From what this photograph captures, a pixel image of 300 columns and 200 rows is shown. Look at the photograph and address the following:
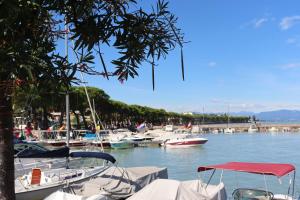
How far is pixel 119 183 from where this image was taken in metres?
15.1

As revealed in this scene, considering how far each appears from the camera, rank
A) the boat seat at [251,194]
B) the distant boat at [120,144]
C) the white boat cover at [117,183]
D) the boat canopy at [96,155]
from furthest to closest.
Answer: the distant boat at [120,144] → the boat canopy at [96,155] → the white boat cover at [117,183] → the boat seat at [251,194]

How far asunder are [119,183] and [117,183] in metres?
0.09

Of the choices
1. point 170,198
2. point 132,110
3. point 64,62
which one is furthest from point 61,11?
point 132,110

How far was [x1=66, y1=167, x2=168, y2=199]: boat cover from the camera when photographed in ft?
46.4

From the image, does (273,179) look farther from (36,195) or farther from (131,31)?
(131,31)

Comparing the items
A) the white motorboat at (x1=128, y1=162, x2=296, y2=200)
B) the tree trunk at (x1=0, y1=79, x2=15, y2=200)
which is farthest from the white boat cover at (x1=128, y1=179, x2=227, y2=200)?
the tree trunk at (x1=0, y1=79, x2=15, y2=200)

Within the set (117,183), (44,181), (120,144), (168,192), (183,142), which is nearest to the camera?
(168,192)

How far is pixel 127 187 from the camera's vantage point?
15.1m

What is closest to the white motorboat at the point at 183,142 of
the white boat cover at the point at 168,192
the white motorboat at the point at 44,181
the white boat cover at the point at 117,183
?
the white motorboat at the point at 44,181

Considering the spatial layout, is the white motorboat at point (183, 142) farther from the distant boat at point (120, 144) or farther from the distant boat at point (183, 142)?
the distant boat at point (120, 144)

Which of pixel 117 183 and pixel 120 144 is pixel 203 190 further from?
pixel 120 144

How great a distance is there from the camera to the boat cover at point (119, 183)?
14141mm

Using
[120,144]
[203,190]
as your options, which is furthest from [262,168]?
[120,144]

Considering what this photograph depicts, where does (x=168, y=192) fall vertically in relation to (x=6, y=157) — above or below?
below
